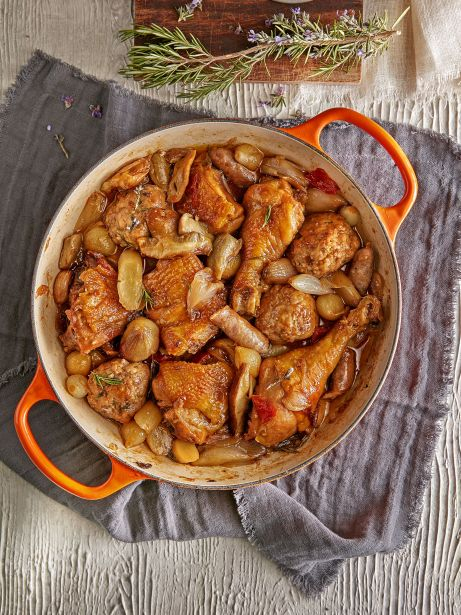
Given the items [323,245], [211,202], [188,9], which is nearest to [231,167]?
[211,202]

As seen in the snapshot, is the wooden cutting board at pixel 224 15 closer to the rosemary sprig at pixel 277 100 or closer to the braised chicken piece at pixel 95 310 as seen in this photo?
the rosemary sprig at pixel 277 100

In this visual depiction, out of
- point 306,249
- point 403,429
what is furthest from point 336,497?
point 306,249

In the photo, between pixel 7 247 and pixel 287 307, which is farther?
pixel 7 247

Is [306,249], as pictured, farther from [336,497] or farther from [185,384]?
[336,497]

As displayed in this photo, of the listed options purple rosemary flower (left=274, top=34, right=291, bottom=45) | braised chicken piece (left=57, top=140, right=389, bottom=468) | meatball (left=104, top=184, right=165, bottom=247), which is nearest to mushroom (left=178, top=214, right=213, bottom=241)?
braised chicken piece (left=57, top=140, right=389, bottom=468)

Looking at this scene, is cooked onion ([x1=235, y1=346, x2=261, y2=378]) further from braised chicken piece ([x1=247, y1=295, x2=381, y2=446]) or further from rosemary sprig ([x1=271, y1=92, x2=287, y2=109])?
rosemary sprig ([x1=271, y1=92, x2=287, y2=109])
